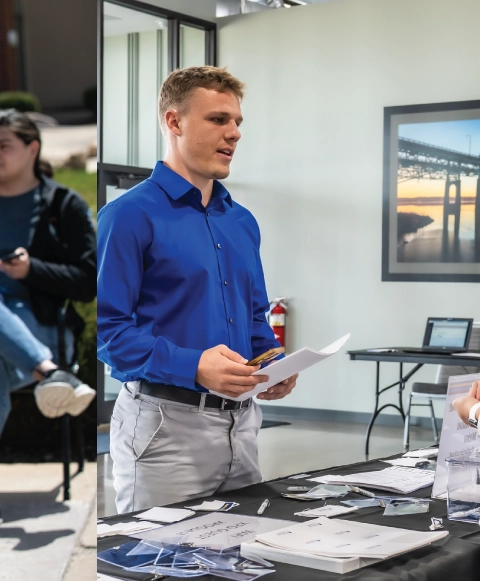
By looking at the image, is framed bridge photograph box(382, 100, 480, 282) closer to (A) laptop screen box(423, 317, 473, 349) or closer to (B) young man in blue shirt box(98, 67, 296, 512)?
(A) laptop screen box(423, 317, 473, 349)

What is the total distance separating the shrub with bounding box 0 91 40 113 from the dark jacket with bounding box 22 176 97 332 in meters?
0.04

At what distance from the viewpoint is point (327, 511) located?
5.25 feet

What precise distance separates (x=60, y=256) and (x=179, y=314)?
1416 millimetres

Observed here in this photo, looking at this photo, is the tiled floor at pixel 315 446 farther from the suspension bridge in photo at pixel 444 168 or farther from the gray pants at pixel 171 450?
the gray pants at pixel 171 450

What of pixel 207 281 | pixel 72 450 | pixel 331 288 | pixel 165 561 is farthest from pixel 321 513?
pixel 331 288

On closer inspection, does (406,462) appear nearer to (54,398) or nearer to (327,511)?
(327,511)

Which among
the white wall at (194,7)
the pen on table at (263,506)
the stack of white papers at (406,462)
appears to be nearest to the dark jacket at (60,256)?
the pen on table at (263,506)

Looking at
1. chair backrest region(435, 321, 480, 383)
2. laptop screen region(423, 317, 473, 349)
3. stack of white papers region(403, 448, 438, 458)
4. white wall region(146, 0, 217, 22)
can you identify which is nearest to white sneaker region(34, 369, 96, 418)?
stack of white papers region(403, 448, 438, 458)

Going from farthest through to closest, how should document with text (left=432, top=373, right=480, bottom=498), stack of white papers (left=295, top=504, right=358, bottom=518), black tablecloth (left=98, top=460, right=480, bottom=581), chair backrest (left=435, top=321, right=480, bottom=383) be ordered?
chair backrest (left=435, top=321, right=480, bottom=383), document with text (left=432, top=373, right=480, bottom=498), stack of white papers (left=295, top=504, right=358, bottom=518), black tablecloth (left=98, top=460, right=480, bottom=581)

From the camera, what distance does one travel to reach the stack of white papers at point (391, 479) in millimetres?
1843

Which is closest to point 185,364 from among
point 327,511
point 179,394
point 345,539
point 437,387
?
point 179,394

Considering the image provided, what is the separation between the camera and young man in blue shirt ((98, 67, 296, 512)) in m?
1.79

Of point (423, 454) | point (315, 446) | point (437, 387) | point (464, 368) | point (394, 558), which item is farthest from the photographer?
point (464, 368)

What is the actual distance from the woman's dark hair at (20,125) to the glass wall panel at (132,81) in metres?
7.94
